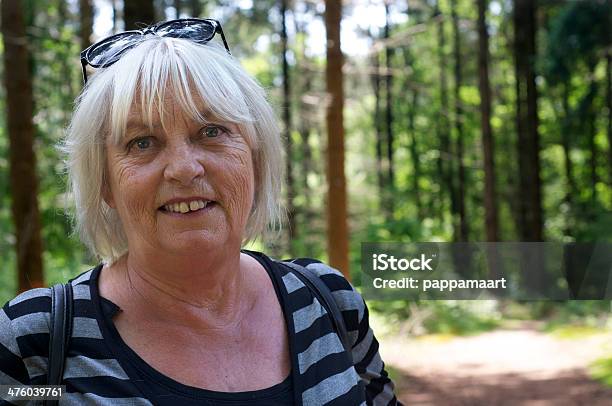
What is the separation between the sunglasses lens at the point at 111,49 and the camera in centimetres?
154

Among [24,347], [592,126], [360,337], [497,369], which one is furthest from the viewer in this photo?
[592,126]

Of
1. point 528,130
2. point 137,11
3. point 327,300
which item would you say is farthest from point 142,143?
point 528,130

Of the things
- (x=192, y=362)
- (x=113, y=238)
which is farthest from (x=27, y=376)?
(x=113, y=238)

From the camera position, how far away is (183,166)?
1411 mm

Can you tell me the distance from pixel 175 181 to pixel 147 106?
0.17 metres

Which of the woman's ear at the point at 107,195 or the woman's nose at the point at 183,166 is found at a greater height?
the woman's nose at the point at 183,166

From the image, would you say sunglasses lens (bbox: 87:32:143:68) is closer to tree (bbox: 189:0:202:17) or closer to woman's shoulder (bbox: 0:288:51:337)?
woman's shoulder (bbox: 0:288:51:337)

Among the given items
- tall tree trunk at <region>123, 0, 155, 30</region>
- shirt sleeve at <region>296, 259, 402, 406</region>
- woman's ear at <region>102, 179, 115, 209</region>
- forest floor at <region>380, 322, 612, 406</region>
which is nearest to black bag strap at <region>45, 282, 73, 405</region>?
woman's ear at <region>102, 179, 115, 209</region>

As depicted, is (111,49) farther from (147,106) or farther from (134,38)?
(147,106)

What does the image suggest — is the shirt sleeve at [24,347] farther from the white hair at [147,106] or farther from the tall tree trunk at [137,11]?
the tall tree trunk at [137,11]

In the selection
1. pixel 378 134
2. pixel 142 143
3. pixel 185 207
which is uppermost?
pixel 378 134

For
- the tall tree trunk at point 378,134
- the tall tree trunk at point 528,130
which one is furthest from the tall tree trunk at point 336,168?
the tall tree trunk at point 378,134

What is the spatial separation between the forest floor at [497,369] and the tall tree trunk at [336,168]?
5.34 ft

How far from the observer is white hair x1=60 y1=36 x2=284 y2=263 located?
56.6 inches
